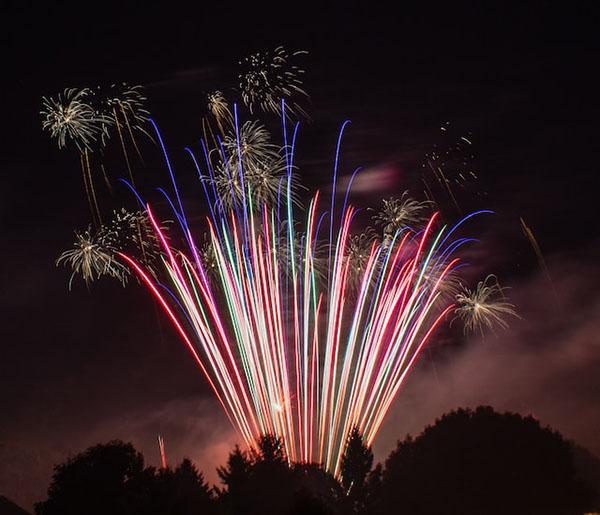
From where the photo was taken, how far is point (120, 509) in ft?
86.8

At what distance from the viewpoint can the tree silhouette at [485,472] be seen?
41594mm

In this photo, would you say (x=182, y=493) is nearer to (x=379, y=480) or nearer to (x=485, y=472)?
(x=379, y=480)

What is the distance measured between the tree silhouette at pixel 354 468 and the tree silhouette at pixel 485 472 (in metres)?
11.5

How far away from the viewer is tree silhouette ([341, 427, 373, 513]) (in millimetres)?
31734

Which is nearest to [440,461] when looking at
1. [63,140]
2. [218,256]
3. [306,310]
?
[306,310]

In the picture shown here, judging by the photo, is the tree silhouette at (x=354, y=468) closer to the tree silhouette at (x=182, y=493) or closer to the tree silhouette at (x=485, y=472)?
the tree silhouette at (x=182, y=493)

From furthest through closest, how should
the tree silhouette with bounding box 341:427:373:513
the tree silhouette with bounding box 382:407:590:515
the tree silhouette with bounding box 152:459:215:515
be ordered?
the tree silhouette with bounding box 382:407:590:515
the tree silhouette with bounding box 341:427:373:513
the tree silhouette with bounding box 152:459:215:515

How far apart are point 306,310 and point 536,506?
22.5m

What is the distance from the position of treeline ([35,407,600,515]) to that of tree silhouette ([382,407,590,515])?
64 mm

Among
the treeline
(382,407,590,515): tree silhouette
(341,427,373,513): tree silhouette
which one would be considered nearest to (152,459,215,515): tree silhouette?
the treeline

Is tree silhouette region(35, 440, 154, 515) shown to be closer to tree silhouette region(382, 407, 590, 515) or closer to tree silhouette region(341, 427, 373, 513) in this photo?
tree silhouette region(341, 427, 373, 513)

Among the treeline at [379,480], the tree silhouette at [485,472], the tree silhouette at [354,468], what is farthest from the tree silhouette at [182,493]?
the tree silhouette at [485,472]

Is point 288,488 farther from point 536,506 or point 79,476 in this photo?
point 536,506

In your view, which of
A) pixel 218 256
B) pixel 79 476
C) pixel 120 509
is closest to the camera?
pixel 120 509
